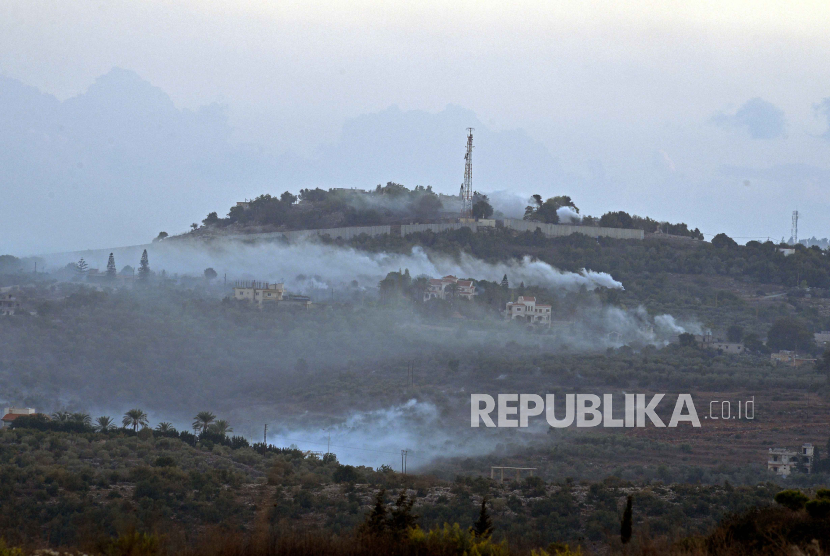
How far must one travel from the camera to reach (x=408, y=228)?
90875 mm

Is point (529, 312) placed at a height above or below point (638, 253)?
below

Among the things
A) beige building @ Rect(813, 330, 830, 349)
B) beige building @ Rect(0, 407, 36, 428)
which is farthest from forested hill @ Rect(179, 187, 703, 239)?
beige building @ Rect(0, 407, 36, 428)

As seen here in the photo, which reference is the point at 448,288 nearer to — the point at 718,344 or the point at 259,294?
the point at 259,294

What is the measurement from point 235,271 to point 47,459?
2314 inches

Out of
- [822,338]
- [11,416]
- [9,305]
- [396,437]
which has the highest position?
[9,305]

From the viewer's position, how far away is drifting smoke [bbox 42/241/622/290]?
79625 mm

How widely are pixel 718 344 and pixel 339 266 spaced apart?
33944mm

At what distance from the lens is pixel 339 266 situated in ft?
273

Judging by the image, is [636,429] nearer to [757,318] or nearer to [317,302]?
[757,318]

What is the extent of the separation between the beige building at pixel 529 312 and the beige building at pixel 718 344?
33.9 feet

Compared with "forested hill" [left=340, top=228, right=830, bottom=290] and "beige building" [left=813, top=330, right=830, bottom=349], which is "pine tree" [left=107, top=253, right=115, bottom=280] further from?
"beige building" [left=813, top=330, right=830, bottom=349]

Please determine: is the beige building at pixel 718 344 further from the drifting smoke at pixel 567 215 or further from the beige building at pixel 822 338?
the drifting smoke at pixel 567 215

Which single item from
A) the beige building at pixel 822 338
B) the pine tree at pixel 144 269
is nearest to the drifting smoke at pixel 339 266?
the pine tree at pixel 144 269

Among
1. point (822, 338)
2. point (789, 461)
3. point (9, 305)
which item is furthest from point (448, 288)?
point (789, 461)
